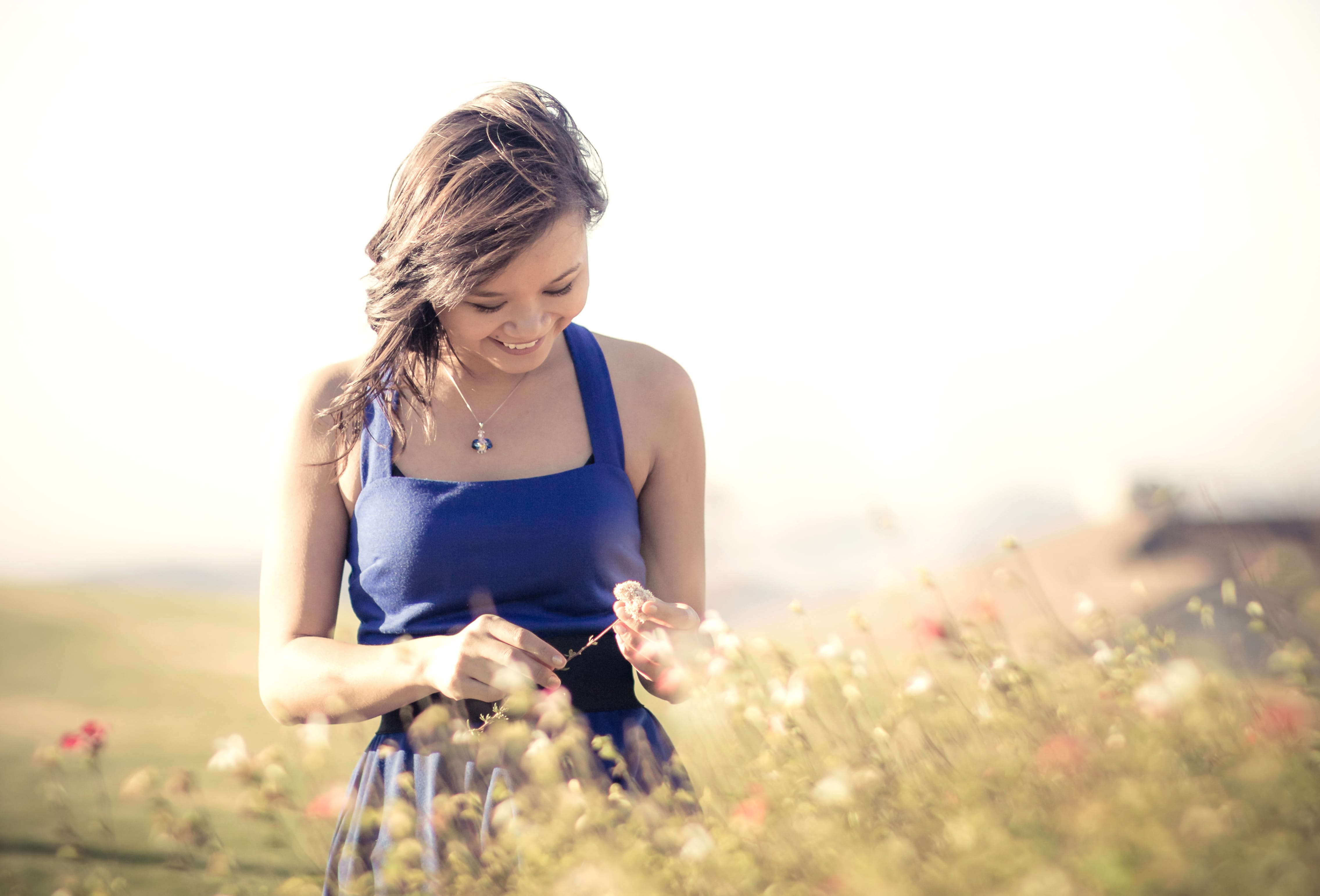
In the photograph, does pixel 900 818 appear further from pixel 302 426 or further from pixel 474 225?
pixel 302 426

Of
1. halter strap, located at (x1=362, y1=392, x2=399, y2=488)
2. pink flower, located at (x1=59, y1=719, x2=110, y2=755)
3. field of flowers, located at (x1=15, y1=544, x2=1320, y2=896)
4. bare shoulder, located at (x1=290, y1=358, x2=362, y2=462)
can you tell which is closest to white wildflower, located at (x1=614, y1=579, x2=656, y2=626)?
field of flowers, located at (x1=15, y1=544, x2=1320, y2=896)

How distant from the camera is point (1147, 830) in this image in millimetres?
837

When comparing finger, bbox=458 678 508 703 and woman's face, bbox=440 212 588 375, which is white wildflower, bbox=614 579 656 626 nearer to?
finger, bbox=458 678 508 703

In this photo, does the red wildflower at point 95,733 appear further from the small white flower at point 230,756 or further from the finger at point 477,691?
the finger at point 477,691

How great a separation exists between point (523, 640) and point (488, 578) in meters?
0.31

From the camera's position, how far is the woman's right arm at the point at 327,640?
1.44m

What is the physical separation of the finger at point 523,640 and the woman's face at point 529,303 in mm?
549

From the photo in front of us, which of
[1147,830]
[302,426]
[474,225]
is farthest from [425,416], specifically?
[1147,830]

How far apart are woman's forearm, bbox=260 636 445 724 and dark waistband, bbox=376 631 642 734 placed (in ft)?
0.33

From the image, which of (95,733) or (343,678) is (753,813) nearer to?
(343,678)

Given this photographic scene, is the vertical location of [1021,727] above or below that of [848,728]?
above

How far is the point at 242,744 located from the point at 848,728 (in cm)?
95

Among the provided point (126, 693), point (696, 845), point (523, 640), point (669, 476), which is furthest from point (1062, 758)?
point (126, 693)

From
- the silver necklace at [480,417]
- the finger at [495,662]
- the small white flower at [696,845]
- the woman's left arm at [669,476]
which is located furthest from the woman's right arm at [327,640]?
the woman's left arm at [669,476]
